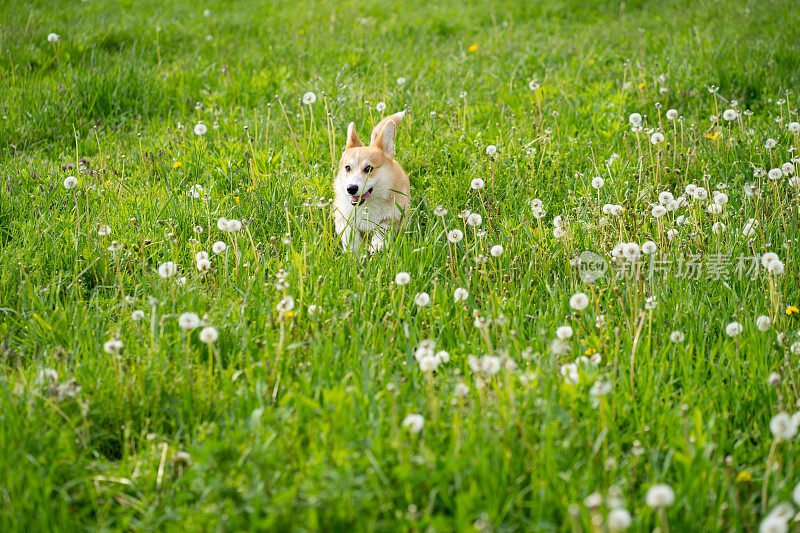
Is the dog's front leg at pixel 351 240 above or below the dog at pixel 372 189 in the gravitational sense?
below

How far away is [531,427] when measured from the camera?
94.9 inches

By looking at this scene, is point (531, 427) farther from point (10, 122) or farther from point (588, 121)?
point (10, 122)

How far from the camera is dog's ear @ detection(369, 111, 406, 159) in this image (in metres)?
4.64

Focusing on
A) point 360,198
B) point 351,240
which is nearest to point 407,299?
point 351,240

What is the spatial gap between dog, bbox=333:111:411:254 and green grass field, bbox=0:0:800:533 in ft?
0.72

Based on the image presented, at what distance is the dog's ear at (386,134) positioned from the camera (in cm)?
464

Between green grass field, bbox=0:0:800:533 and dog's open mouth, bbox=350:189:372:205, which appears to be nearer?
green grass field, bbox=0:0:800:533

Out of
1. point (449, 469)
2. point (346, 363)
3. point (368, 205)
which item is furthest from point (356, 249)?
point (449, 469)

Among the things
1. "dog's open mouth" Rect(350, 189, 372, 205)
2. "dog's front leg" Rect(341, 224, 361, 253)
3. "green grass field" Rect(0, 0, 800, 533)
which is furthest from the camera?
"dog's open mouth" Rect(350, 189, 372, 205)

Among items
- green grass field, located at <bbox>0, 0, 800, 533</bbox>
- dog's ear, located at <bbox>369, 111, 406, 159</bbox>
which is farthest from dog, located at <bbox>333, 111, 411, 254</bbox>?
green grass field, located at <bbox>0, 0, 800, 533</bbox>

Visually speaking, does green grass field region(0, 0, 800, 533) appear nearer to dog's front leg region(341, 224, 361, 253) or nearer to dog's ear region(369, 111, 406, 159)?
dog's front leg region(341, 224, 361, 253)

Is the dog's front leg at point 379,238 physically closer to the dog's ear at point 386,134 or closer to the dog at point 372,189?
the dog at point 372,189

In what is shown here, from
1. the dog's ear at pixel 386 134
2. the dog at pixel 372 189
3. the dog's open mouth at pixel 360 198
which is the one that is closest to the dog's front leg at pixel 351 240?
the dog at pixel 372 189

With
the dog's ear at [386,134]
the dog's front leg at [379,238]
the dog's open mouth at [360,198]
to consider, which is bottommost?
the dog's front leg at [379,238]
